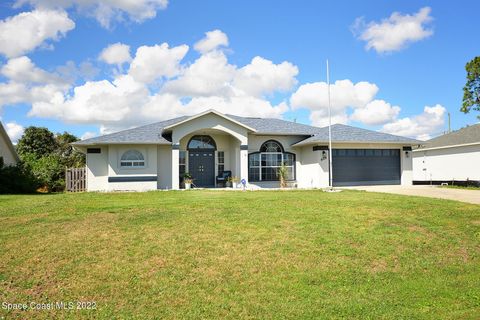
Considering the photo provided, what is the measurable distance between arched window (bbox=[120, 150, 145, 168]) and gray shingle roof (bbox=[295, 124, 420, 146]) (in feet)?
31.7

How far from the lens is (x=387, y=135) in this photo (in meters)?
24.2

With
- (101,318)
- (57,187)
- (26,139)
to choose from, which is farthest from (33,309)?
(26,139)

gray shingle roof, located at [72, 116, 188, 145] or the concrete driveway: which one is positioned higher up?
gray shingle roof, located at [72, 116, 188, 145]

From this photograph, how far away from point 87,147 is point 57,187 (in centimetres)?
587

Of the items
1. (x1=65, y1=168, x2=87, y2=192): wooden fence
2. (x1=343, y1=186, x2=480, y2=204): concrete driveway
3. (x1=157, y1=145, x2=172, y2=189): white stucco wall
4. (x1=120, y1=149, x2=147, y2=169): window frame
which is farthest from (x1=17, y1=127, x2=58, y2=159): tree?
(x1=343, y1=186, x2=480, y2=204): concrete driveway

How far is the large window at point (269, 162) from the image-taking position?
903 inches

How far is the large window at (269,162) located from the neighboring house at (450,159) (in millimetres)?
9212

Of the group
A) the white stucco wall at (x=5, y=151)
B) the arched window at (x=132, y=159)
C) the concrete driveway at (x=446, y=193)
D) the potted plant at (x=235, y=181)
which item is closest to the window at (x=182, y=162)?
the arched window at (x=132, y=159)

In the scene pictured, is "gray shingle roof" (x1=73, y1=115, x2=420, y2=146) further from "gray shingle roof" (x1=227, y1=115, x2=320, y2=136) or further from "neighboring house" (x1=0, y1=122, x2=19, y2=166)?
"neighboring house" (x1=0, y1=122, x2=19, y2=166)

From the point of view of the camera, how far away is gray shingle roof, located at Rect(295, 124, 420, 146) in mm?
21953

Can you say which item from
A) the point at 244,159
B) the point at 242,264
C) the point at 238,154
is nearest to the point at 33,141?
the point at 238,154

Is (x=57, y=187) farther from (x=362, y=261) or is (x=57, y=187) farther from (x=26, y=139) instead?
(x=362, y=261)

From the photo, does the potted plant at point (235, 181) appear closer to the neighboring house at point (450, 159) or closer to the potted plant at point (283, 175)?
the potted plant at point (283, 175)

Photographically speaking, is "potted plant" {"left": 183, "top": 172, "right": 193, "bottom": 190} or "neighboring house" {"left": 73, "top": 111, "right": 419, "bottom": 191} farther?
"potted plant" {"left": 183, "top": 172, "right": 193, "bottom": 190}
